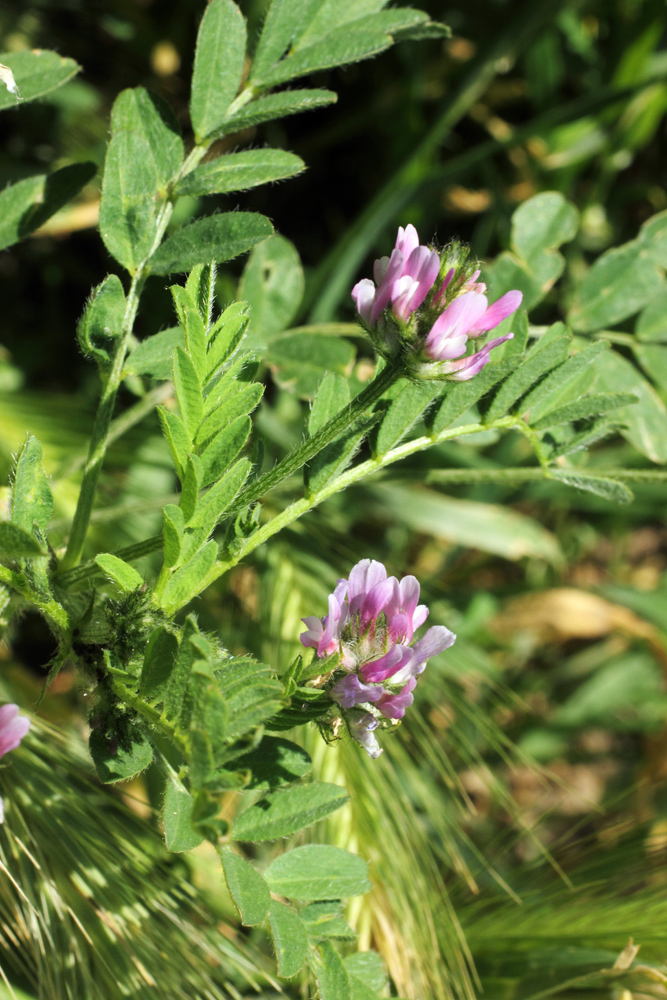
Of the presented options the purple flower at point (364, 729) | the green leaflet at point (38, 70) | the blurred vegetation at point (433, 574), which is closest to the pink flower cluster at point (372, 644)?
the purple flower at point (364, 729)

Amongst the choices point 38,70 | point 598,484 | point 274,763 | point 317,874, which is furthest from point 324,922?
point 38,70

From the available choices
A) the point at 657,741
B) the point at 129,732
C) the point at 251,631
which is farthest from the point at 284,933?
the point at 657,741

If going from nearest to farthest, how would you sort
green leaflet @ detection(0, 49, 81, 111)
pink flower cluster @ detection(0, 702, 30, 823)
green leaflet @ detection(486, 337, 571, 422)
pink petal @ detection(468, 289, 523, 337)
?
1. pink flower cluster @ detection(0, 702, 30, 823)
2. pink petal @ detection(468, 289, 523, 337)
3. green leaflet @ detection(486, 337, 571, 422)
4. green leaflet @ detection(0, 49, 81, 111)

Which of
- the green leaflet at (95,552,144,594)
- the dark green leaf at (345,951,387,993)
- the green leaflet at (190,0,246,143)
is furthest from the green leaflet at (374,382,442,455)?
the dark green leaf at (345,951,387,993)

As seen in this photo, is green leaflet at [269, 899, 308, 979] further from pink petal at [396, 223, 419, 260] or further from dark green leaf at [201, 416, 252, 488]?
pink petal at [396, 223, 419, 260]

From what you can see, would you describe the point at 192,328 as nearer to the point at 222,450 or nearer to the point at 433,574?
the point at 222,450

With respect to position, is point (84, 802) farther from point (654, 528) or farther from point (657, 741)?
point (654, 528)

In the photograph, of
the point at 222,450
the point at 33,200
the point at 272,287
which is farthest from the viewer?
the point at 272,287
